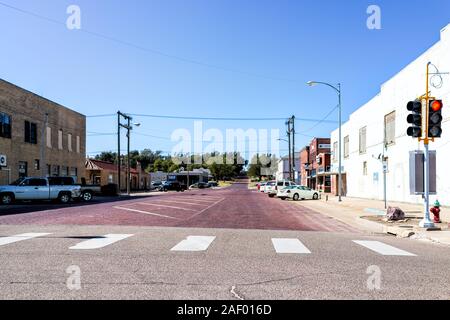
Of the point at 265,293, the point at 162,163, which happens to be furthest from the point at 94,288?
the point at 162,163

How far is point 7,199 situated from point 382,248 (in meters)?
28.0

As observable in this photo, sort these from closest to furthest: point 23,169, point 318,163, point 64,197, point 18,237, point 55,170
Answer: point 18,237
point 64,197
point 23,169
point 55,170
point 318,163

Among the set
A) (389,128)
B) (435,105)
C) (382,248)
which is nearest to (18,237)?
(382,248)

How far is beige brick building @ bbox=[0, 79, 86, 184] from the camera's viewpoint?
4131 cm

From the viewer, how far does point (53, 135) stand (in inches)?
2040

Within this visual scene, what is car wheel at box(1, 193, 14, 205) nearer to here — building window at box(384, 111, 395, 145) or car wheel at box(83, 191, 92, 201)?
car wheel at box(83, 191, 92, 201)

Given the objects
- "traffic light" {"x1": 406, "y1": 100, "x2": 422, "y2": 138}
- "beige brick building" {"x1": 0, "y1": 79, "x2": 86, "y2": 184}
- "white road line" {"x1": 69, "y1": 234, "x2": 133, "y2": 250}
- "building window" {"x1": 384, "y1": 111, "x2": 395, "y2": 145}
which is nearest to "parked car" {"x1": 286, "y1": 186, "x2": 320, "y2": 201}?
"building window" {"x1": 384, "y1": 111, "x2": 395, "y2": 145}

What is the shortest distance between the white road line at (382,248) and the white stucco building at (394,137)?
629 inches

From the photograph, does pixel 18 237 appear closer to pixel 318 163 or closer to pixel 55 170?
pixel 55 170

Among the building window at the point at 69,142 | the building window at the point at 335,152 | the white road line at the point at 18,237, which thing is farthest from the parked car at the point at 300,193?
the white road line at the point at 18,237

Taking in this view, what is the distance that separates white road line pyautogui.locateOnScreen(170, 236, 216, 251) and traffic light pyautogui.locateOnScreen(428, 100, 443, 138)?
27.3ft

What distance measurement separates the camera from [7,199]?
32188mm
